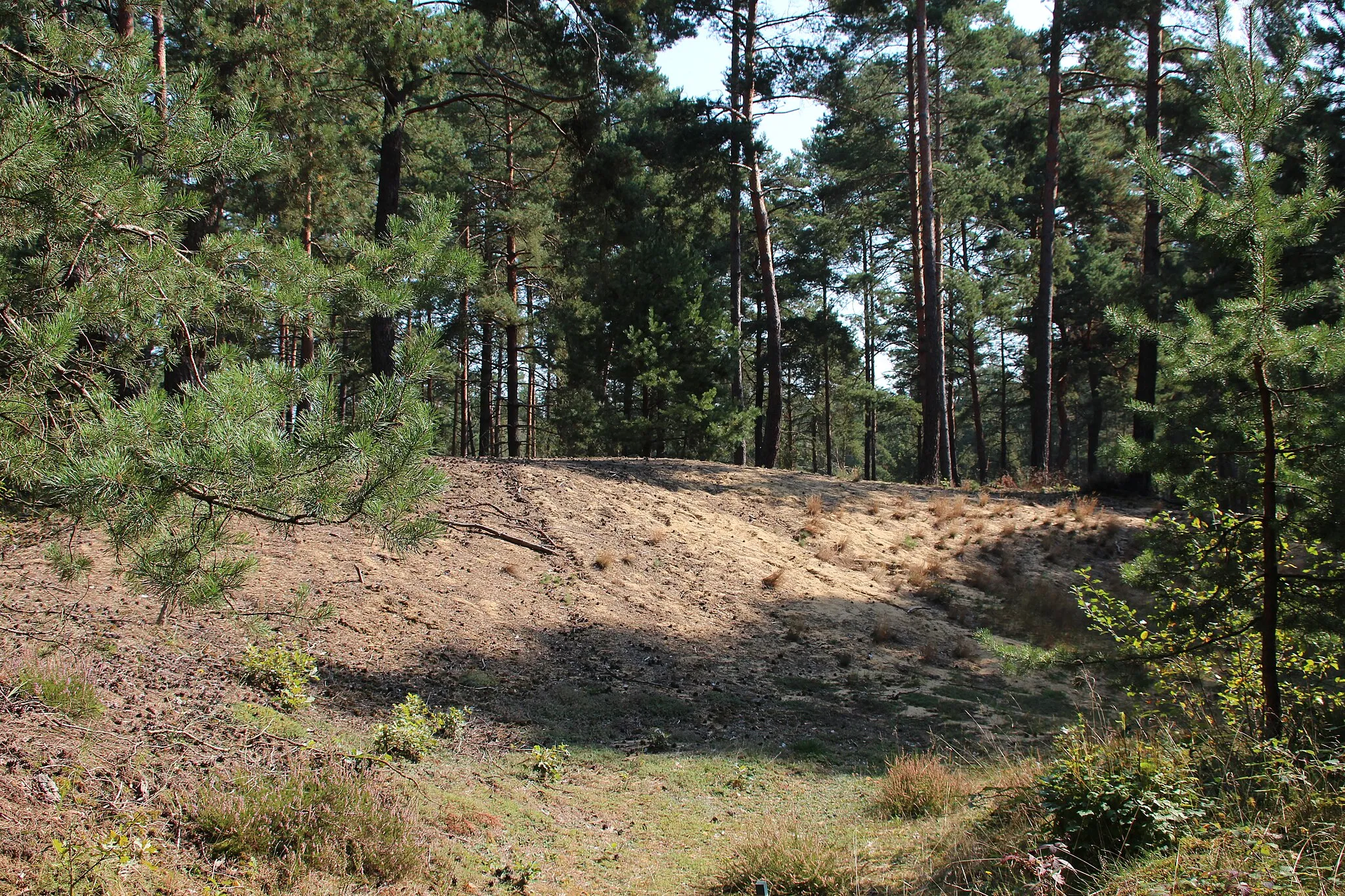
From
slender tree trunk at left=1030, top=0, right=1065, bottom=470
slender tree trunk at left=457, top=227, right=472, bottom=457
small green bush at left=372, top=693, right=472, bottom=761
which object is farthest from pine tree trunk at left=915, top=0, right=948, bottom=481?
small green bush at left=372, top=693, right=472, bottom=761

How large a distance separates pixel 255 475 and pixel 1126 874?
13.2 feet

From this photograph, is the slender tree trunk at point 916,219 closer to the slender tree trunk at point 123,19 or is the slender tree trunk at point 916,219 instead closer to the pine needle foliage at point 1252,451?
the pine needle foliage at point 1252,451

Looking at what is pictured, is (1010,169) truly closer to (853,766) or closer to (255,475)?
(853,766)

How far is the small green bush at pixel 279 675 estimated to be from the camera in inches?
217

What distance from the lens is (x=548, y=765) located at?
18.5ft

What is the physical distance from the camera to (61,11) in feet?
21.1

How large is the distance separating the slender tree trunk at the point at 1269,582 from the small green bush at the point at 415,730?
494cm

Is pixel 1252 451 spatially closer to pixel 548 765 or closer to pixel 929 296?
pixel 548 765

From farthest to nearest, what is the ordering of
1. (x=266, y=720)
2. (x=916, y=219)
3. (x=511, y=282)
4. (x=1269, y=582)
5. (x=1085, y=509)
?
(x=511, y=282), (x=916, y=219), (x=1085, y=509), (x=266, y=720), (x=1269, y=582)

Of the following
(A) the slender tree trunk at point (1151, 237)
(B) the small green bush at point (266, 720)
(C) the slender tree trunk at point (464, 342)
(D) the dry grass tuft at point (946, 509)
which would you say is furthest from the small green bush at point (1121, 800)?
(C) the slender tree trunk at point (464, 342)

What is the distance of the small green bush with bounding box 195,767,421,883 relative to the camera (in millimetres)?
3746

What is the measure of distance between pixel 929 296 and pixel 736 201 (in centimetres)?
518

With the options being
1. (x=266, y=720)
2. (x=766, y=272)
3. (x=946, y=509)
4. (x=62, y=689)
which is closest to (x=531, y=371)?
(x=766, y=272)

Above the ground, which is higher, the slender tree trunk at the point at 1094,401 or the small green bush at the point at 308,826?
the slender tree trunk at the point at 1094,401
